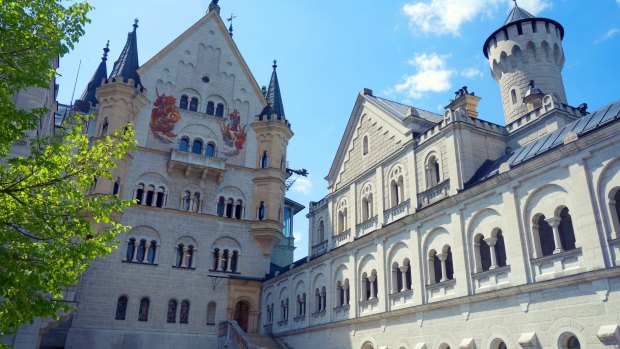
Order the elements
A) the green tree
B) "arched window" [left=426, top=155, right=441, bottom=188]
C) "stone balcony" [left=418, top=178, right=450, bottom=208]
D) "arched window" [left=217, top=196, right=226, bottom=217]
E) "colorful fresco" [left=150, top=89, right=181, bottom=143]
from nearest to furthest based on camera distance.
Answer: the green tree < "stone balcony" [left=418, top=178, right=450, bottom=208] < "arched window" [left=426, top=155, right=441, bottom=188] < "colorful fresco" [left=150, top=89, right=181, bottom=143] < "arched window" [left=217, top=196, right=226, bottom=217]

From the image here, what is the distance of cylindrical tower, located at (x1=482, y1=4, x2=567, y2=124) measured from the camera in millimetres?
36156

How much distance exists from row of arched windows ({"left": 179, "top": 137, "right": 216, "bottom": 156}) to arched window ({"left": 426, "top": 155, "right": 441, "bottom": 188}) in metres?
24.1

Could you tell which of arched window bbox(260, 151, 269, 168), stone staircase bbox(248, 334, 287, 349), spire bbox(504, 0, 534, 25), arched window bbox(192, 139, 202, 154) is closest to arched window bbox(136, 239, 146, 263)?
arched window bbox(192, 139, 202, 154)

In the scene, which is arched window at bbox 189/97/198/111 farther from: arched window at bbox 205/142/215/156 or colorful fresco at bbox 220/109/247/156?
arched window at bbox 205/142/215/156

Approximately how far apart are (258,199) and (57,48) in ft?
107

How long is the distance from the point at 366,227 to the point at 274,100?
2165 cm

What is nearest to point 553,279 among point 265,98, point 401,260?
point 401,260

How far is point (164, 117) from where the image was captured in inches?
1726

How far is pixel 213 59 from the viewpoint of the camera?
48.3 m

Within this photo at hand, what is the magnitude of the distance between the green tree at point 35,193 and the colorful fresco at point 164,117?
30522mm

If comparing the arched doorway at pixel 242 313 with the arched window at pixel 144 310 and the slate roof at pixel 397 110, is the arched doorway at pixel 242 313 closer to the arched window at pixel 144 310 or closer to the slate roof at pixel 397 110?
the arched window at pixel 144 310

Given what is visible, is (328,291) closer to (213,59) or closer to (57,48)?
(57,48)

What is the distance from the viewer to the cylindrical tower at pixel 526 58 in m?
36.2

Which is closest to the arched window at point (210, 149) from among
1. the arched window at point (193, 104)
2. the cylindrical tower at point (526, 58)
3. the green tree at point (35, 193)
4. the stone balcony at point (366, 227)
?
the arched window at point (193, 104)
